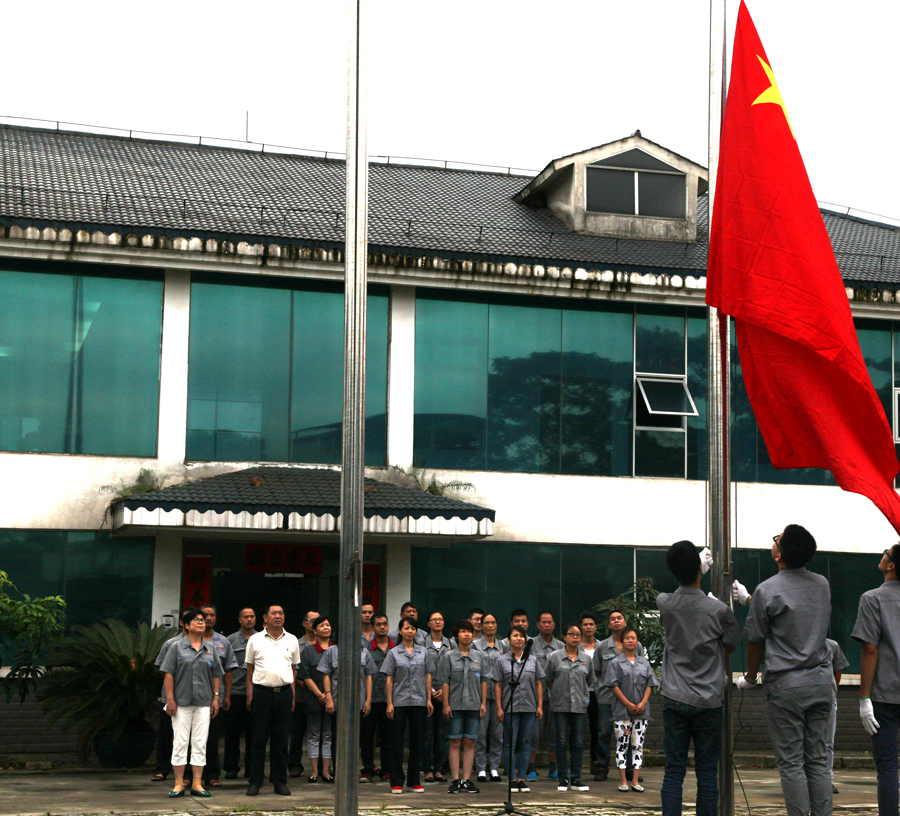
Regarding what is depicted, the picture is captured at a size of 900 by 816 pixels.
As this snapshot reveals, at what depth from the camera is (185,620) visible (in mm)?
13750

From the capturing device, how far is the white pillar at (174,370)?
1867 centimetres

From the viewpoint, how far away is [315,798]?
1287 cm

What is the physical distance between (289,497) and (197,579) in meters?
2.17

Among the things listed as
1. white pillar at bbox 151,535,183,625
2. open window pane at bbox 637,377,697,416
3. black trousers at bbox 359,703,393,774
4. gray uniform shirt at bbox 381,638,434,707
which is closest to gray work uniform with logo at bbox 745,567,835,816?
gray uniform shirt at bbox 381,638,434,707

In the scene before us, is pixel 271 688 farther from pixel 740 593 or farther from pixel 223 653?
pixel 740 593

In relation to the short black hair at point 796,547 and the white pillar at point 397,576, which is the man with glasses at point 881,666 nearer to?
the short black hair at point 796,547

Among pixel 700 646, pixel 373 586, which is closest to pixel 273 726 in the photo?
pixel 373 586

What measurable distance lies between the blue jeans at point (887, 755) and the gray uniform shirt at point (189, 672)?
281 inches

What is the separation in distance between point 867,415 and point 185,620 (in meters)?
7.80

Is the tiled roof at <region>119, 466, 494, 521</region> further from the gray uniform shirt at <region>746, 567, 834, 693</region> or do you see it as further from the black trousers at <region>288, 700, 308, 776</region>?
the gray uniform shirt at <region>746, 567, 834, 693</region>

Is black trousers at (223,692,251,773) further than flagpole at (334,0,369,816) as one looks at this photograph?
Yes

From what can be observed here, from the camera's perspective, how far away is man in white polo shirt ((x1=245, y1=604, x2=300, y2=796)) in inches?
522

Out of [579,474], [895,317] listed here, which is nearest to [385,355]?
[579,474]

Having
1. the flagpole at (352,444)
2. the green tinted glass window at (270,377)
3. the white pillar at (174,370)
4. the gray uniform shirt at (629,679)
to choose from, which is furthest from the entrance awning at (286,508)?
the flagpole at (352,444)
